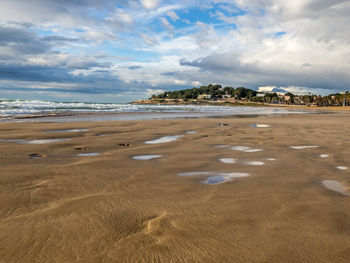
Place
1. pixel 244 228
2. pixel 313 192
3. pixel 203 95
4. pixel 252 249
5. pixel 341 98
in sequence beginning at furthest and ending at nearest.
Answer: pixel 203 95
pixel 341 98
pixel 313 192
pixel 244 228
pixel 252 249

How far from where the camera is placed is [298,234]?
7.64 ft

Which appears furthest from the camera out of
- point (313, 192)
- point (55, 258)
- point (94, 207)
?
point (313, 192)

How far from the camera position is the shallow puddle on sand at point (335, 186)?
3490 mm

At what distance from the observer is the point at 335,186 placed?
3717mm

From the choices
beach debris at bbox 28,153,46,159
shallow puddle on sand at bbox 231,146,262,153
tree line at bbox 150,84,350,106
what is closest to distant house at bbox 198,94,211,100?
tree line at bbox 150,84,350,106

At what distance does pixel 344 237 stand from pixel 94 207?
8.58 ft

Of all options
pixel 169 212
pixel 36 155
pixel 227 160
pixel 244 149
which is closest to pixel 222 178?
pixel 227 160


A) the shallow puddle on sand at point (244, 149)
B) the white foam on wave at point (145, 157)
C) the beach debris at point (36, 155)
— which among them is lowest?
the shallow puddle on sand at point (244, 149)

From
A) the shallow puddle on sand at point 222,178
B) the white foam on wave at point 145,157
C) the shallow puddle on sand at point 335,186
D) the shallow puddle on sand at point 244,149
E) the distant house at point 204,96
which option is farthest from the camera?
the distant house at point 204,96

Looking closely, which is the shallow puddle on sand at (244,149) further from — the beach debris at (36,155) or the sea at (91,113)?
the sea at (91,113)

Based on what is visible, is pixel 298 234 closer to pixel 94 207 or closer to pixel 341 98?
pixel 94 207

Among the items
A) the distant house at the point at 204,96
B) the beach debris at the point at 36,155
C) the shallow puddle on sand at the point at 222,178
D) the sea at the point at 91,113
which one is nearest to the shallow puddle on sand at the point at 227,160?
the shallow puddle on sand at the point at 222,178

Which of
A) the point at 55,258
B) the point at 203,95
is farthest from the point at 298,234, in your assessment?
the point at 203,95

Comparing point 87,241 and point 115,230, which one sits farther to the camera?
point 115,230
